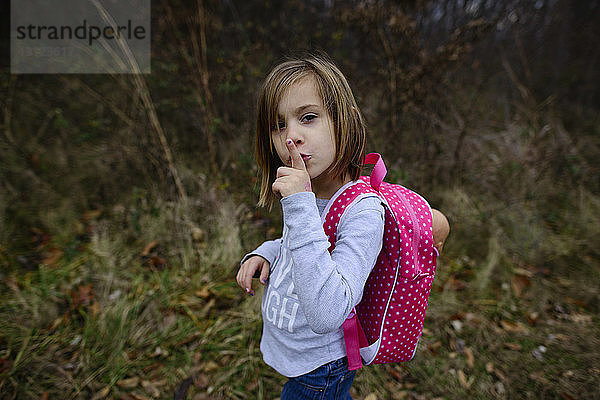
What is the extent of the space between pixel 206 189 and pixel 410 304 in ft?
8.79

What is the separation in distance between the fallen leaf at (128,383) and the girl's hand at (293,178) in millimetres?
1933

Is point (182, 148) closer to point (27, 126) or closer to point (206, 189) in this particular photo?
point (206, 189)

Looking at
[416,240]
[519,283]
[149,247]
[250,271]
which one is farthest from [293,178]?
[519,283]

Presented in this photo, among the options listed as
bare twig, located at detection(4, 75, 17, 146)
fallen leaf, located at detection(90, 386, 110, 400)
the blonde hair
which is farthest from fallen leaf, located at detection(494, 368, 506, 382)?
bare twig, located at detection(4, 75, 17, 146)

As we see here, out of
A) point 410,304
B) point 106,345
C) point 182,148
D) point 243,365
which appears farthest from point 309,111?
point 182,148

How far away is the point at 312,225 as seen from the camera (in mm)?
871

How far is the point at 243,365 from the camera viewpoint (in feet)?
7.63

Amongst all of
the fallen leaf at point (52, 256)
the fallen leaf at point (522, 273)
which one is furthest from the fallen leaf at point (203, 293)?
the fallen leaf at point (522, 273)

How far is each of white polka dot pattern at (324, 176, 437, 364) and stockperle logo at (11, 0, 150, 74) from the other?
8.79 ft

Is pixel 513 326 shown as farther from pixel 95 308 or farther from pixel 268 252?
pixel 95 308

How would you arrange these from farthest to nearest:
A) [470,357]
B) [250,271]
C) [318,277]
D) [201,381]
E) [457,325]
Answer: [457,325] < [470,357] < [201,381] < [250,271] < [318,277]

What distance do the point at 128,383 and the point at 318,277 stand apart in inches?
78.4

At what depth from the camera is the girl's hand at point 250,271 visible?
1315 millimetres

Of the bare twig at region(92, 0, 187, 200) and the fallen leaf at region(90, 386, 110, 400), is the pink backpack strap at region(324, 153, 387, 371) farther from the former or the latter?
the bare twig at region(92, 0, 187, 200)
